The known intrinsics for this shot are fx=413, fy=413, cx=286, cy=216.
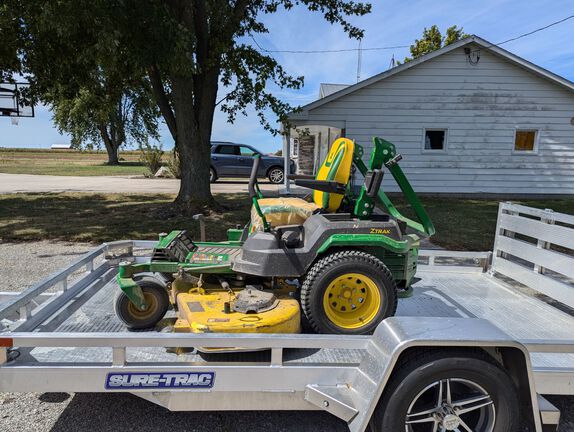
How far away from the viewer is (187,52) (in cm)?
689

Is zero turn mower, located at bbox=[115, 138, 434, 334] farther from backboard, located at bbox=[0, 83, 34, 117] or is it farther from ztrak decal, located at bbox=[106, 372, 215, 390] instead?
backboard, located at bbox=[0, 83, 34, 117]

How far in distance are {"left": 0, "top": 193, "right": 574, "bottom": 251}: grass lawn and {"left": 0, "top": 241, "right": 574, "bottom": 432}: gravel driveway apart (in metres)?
4.80

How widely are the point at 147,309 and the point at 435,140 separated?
1266cm

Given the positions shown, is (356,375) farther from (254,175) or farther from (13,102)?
(13,102)

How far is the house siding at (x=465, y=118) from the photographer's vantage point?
13203mm

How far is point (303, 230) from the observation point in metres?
3.14

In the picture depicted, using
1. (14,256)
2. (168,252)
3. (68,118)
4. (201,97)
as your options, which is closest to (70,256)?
(14,256)

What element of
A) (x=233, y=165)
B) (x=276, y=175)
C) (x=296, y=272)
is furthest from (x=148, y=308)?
(x=233, y=165)

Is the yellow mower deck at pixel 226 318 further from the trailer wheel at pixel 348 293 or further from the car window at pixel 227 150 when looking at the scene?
the car window at pixel 227 150

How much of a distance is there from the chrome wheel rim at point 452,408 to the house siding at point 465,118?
11.4 m

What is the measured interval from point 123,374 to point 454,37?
35.8 meters

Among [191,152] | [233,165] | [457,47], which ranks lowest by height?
[233,165]

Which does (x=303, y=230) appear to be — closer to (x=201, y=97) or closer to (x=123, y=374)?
(x=123, y=374)

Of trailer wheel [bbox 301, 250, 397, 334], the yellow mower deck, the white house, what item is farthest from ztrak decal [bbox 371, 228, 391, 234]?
the white house
